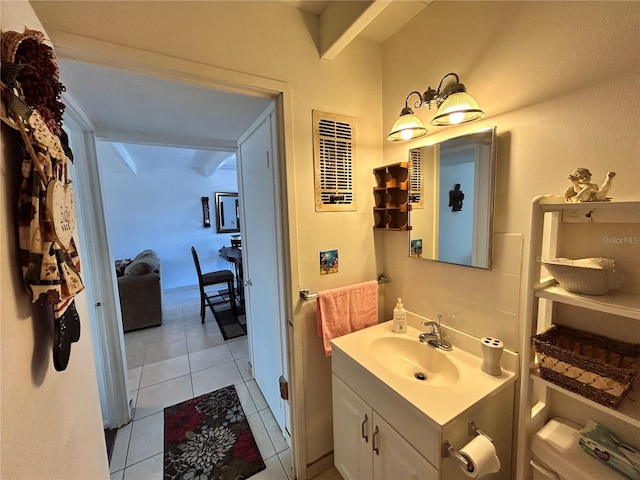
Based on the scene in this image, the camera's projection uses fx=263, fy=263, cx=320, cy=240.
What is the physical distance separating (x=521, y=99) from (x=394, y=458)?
146 cm

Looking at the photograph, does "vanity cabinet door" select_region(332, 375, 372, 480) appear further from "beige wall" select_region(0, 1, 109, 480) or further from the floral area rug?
"beige wall" select_region(0, 1, 109, 480)

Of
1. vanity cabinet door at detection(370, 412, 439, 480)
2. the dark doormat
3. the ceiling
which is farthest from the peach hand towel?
the dark doormat

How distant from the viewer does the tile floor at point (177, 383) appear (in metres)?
1.62

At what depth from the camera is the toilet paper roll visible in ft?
2.66

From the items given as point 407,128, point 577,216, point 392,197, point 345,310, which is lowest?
point 345,310

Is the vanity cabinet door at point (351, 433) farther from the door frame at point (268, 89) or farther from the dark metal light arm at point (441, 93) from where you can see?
the dark metal light arm at point (441, 93)

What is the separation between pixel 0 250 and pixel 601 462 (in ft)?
5.45

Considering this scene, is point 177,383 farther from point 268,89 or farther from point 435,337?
point 268,89

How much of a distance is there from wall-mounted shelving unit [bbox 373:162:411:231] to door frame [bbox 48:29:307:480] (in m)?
0.54

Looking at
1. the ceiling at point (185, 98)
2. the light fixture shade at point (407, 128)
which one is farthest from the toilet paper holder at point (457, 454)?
the ceiling at point (185, 98)

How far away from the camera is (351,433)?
1272mm

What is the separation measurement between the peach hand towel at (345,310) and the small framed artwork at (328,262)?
107 millimetres

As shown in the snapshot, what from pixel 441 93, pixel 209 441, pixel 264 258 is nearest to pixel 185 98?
pixel 264 258

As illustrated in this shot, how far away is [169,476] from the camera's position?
153cm
